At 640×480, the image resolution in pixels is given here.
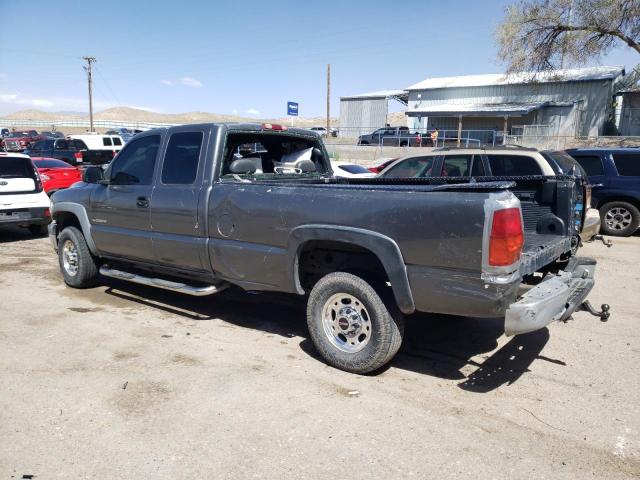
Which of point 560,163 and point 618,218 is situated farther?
point 618,218

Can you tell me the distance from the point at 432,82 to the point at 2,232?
136ft

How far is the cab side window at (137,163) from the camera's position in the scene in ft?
18.3

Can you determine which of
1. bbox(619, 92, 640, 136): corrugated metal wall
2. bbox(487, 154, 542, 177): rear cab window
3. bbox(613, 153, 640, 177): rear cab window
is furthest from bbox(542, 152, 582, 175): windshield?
bbox(619, 92, 640, 136): corrugated metal wall

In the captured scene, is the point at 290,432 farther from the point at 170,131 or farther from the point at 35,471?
the point at 170,131

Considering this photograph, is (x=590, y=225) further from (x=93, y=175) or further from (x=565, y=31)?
(x=565, y=31)

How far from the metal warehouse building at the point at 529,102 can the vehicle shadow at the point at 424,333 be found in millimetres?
28188

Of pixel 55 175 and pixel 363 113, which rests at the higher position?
pixel 363 113

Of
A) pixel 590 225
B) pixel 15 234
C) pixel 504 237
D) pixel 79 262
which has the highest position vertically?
pixel 504 237

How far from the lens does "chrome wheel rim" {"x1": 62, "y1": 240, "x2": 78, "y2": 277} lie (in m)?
6.74

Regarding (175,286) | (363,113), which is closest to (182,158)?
(175,286)

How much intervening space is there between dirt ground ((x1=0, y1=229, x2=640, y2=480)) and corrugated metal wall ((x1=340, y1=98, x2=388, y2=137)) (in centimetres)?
4456

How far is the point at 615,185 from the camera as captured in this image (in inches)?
423

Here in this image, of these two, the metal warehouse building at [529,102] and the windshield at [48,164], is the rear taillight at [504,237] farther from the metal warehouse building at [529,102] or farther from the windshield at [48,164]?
the metal warehouse building at [529,102]

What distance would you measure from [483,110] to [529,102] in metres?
4.17
